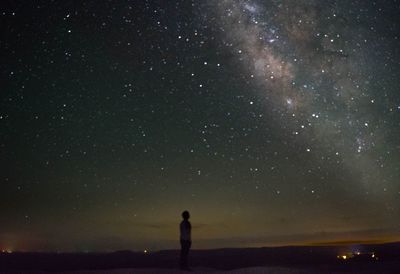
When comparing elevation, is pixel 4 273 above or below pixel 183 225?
below

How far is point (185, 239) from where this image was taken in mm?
13875

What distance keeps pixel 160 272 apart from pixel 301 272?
398 centimetres

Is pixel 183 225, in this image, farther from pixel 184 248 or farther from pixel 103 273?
pixel 103 273

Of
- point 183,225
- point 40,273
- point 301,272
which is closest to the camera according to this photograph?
point 301,272

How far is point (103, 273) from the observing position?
12812mm

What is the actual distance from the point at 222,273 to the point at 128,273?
2705mm

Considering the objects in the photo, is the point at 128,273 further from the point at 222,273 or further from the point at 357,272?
the point at 357,272

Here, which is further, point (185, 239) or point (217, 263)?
point (217, 263)

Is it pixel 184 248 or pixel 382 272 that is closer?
pixel 382 272

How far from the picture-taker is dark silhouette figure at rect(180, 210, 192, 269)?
45.4 ft

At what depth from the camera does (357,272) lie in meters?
12.9

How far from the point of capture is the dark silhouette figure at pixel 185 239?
1384 centimetres

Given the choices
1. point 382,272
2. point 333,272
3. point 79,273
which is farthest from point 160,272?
point 382,272

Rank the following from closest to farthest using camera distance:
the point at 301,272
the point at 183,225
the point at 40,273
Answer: the point at 301,272
the point at 40,273
the point at 183,225
